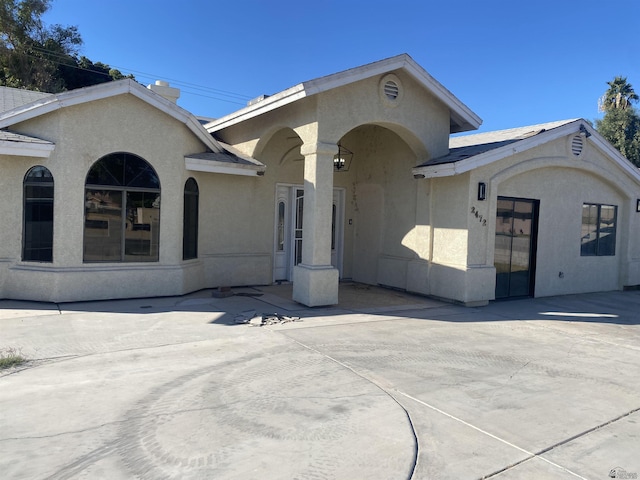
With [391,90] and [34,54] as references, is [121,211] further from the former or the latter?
[34,54]

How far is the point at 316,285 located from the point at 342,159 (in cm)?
471

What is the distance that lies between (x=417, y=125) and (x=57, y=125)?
739 cm

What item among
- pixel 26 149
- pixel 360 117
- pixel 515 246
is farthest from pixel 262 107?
pixel 515 246

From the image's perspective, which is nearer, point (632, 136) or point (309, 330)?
point (309, 330)

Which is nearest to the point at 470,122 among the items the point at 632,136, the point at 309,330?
the point at 309,330

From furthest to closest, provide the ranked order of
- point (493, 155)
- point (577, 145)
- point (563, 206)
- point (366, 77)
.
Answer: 1. point (563, 206)
2. point (577, 145)
3. point (493, 155)
4. point (366, 77)

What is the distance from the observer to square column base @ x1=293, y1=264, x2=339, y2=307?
958 centimetres

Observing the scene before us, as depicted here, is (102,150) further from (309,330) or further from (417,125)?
(417,125)

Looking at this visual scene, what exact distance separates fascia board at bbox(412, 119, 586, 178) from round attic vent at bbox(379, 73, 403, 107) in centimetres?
165

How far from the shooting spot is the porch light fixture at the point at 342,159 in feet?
42.4

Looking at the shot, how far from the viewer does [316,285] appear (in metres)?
9.61

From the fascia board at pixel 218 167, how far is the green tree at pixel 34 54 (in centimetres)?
2003

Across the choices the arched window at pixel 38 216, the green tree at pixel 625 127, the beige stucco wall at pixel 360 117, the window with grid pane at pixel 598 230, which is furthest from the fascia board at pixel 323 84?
the green tree at pixel 625 127

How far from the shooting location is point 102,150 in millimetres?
9391
